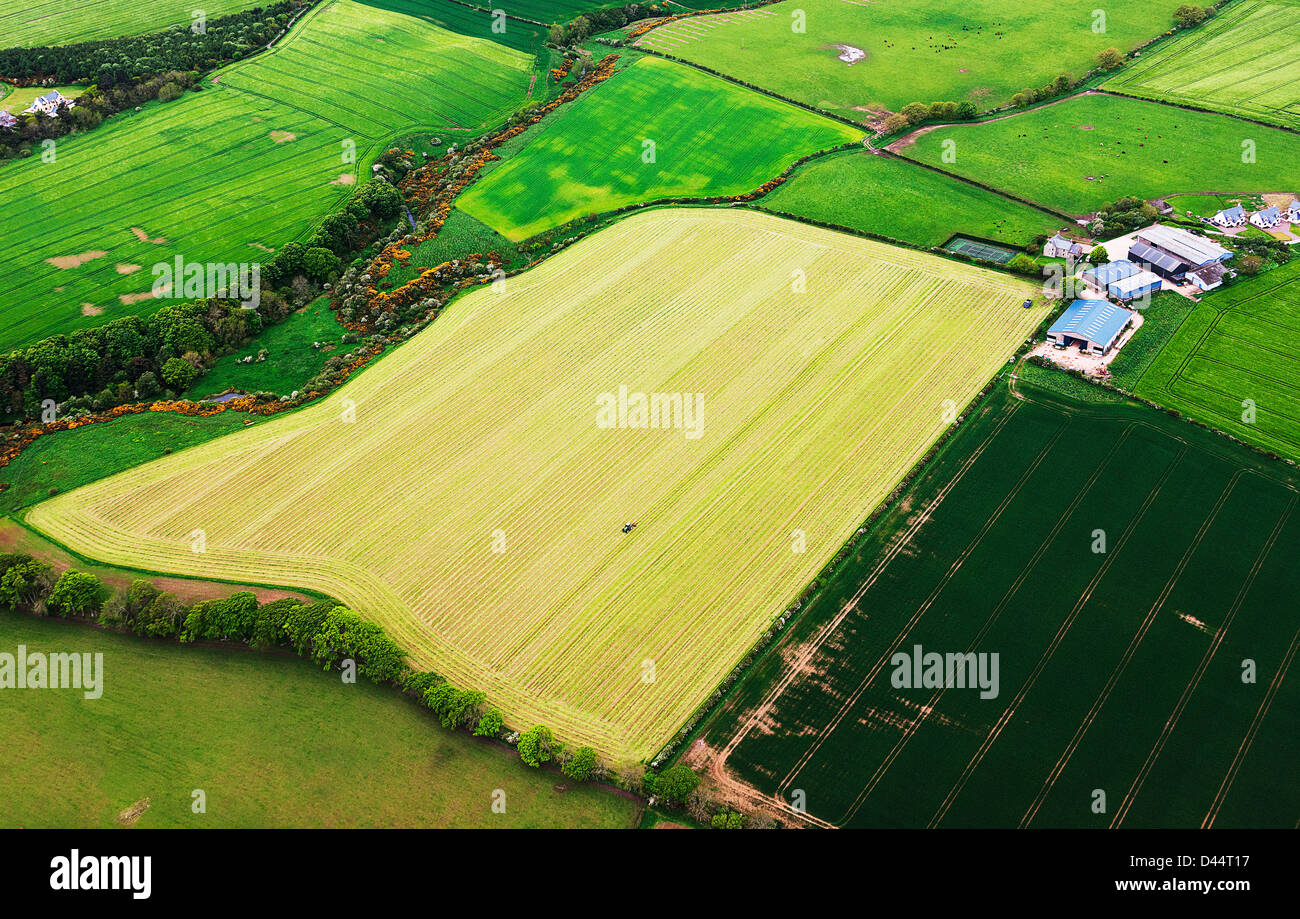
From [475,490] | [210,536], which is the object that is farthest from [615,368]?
[210,536]

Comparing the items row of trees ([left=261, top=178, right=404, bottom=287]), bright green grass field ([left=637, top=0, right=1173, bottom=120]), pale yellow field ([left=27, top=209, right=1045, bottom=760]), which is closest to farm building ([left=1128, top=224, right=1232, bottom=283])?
pale yellow field ([left=27, top=209, right=1045, bottom=760])

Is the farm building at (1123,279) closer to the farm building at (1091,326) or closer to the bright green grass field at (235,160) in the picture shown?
the farm building at (1091,326)

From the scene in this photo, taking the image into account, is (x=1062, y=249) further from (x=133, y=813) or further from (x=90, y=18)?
(x=90, y=18)

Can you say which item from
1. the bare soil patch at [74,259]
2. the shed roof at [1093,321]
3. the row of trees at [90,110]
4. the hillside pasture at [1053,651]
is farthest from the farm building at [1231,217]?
the row of trees at [90,110]

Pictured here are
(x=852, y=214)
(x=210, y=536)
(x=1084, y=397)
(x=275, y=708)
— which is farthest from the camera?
(x=852, y=214)

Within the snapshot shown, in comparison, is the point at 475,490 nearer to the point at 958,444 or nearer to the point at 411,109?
the point at 958,444

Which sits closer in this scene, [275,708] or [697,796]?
[697,796]

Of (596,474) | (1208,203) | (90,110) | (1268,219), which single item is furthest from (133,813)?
(1268,219)
